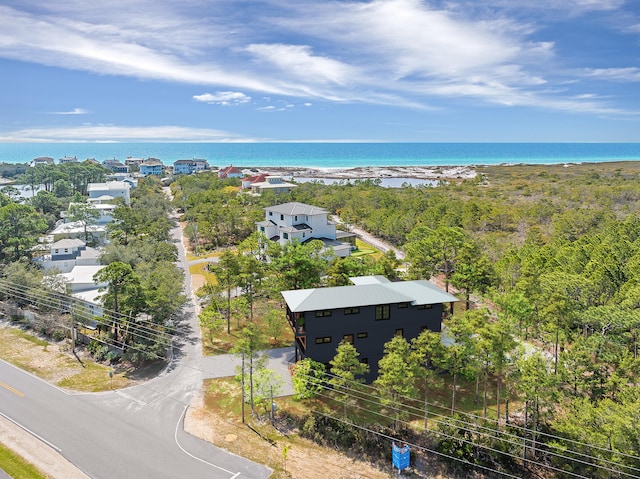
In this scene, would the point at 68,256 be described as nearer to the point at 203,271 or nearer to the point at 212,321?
the point at 203,271

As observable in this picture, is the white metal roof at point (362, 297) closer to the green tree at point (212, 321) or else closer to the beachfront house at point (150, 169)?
the green tree at point (212, 321)

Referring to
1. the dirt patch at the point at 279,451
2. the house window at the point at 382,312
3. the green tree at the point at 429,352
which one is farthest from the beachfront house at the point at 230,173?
the green tree at the point at 429,352

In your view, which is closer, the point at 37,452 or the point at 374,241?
the point at 37,452

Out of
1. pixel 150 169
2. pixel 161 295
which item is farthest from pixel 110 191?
pixel 150 169

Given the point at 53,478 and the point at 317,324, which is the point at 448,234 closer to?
the point at 317,324

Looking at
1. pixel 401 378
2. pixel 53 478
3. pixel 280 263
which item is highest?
pixel 280 263

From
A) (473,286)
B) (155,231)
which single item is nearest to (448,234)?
(473,286)

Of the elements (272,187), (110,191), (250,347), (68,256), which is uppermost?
(272,187)
